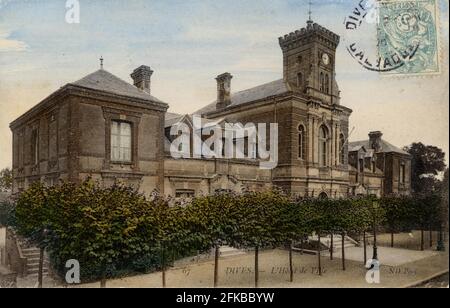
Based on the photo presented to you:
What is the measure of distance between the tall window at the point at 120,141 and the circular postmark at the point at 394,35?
21.9ft

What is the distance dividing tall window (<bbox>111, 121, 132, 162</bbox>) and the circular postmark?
6674 millimetres

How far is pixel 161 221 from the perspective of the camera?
9.14 metres

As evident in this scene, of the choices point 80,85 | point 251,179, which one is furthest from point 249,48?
point 80,85

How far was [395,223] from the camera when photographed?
12.5 metres

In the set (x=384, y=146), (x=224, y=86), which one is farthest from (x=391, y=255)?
(x=224, y=86)

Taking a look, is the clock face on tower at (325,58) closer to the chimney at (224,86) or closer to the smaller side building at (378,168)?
the smaller side building at (378,168)

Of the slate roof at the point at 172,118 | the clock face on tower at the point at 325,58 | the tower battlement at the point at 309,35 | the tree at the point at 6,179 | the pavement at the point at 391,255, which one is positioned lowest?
the pavement at the point at 391,255

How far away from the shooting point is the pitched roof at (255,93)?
10.7 metres

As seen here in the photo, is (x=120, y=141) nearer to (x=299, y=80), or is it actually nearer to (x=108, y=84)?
(x=108, y=84)

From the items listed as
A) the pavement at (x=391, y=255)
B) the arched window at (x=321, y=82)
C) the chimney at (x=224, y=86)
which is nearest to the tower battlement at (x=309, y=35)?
the arched window at (x=321, y=82)

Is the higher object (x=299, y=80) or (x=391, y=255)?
(x=299, y=80)

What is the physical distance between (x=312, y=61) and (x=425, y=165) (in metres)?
4.76

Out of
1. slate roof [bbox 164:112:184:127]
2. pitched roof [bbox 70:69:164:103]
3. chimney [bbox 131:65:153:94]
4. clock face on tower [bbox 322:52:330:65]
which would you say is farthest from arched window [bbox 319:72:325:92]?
pitched roof [bbox 70:69:164:103]
